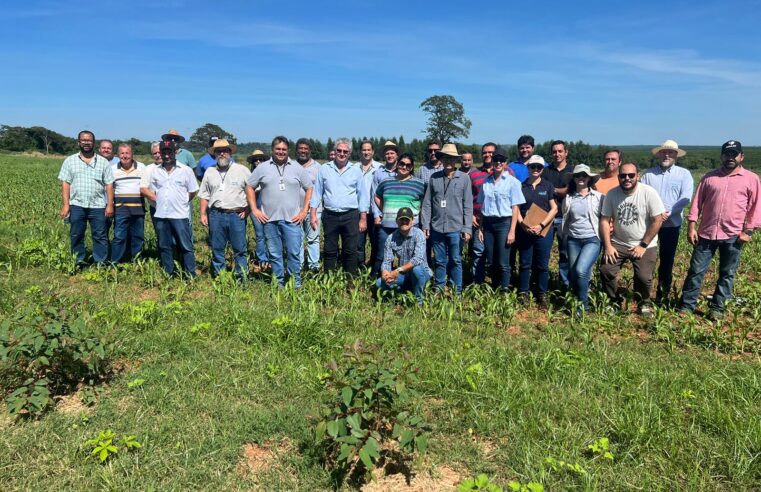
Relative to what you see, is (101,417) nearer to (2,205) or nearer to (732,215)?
(732,215)

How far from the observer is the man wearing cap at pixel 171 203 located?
6762 millimetres

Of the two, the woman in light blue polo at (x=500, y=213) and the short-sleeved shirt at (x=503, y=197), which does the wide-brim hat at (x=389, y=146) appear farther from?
the short-sleeved shirt at (x=503, y=197)

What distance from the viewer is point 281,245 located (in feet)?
22.2

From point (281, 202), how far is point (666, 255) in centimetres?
530

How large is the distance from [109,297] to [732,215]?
7.58 metres

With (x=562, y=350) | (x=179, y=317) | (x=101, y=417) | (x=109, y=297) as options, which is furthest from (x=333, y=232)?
(x=101, y=417)

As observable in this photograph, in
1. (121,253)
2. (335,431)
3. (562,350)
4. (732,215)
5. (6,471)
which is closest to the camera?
(335,431)

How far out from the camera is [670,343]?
4965 millimetres

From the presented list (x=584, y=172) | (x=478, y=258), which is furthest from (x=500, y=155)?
(x=478, y=258)

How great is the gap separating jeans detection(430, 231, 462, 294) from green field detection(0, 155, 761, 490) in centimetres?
45

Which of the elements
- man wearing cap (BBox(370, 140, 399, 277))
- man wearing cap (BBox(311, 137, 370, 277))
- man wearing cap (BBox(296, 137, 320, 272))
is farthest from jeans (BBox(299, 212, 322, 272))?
man wearing cap (BBox(370, 140, 399, 277))

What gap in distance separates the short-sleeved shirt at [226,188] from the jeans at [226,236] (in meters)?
0.16

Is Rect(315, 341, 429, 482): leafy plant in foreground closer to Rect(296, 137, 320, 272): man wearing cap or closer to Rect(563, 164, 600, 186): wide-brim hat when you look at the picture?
Rect(563, 164, 600, 186): wide-brim hat

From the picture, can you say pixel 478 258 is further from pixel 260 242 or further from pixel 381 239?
pixel 260 242
